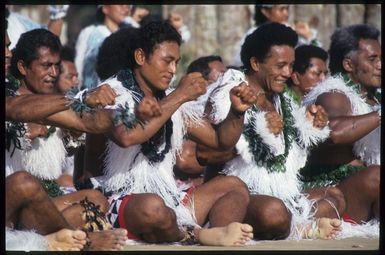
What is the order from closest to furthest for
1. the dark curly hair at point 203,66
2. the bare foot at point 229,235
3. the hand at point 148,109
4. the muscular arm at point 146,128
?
the hand at point 148,109 < the muscular arm at point 146,128 < the bare foot at point 229,235 < the dark curly hair at point 203,66

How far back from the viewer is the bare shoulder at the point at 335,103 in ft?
24.9

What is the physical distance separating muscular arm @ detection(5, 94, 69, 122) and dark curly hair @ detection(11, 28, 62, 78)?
3.68ft

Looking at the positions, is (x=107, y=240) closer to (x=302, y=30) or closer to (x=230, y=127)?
(x=230, y=127)

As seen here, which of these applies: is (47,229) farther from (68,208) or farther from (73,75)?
(73,75)

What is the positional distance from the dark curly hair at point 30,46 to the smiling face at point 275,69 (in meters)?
1.31

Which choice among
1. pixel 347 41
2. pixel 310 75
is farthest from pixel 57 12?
pixel 347 41

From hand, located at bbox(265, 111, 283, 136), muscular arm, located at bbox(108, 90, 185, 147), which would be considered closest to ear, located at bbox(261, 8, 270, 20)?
hand, located at bbox(265, 111, 283, 136)

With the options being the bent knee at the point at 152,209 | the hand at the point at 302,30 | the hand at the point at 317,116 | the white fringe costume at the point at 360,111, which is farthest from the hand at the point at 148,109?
the hand at the point at 302,30

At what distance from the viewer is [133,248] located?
20.7ft

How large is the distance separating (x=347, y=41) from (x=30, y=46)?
8.22ft

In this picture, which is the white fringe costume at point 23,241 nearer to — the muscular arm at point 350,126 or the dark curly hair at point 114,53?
the dark curly hair at point 114,53

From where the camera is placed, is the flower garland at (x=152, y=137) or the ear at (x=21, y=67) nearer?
the flower garland at (x=152, y=137)

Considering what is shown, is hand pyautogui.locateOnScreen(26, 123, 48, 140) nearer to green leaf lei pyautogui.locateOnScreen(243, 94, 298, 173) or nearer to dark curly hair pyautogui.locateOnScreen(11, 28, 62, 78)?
dark curly hair pyautogui.locateOnScreen(11, 28, 62, 78)

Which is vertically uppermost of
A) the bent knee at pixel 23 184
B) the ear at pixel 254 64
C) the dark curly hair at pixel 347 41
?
the dark curly hair at pixel 347 41
